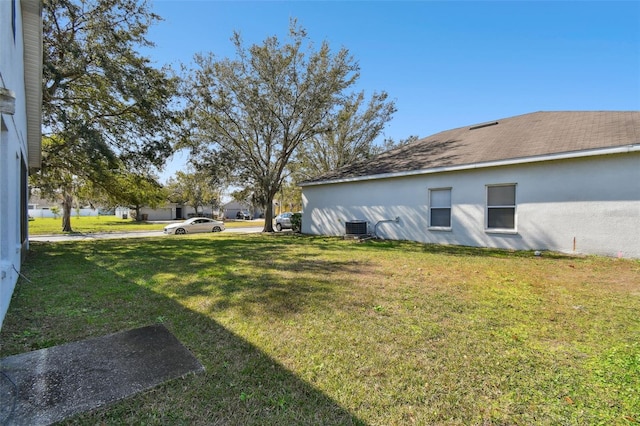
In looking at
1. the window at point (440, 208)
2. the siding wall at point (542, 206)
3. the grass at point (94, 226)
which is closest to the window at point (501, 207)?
the siding wall at point (542, 206)

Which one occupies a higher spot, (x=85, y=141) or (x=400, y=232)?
(x=85, y=141)

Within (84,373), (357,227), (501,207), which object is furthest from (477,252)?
(84,373)

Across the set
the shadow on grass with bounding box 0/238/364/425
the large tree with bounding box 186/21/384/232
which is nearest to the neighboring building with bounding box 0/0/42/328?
the shadow on grass with bounding box 0/238/364/425

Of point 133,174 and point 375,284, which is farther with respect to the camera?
point 133,174

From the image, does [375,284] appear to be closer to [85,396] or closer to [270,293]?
[270,293]

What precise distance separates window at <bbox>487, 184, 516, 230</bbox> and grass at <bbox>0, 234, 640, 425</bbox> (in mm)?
3089

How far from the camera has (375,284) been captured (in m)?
5.28

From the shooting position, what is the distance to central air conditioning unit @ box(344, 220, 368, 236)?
41.9 ft

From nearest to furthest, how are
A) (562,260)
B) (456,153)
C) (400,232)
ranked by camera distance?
(562,260) < (456,153) < (400,232)

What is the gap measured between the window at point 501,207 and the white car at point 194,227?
19.0 metres

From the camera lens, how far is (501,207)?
31.2 feet

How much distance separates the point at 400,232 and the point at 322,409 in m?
10.4

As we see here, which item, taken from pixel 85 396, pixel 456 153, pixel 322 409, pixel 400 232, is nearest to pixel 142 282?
pixel 85 396

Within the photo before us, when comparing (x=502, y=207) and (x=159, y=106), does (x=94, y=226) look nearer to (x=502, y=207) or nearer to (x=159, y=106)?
(x=159, y=106)
